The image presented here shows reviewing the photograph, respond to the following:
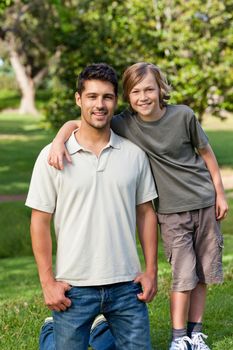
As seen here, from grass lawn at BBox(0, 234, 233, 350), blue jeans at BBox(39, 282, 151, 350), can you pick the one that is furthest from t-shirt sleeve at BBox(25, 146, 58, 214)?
grass lawn at BBox(0, 234, 233, 350)

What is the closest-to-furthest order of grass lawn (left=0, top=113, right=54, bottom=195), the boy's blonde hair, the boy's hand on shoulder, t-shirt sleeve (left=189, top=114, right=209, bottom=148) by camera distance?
the boy's hand on shoulder → the boy's blonde hair → t-shirt sleeve (left=189, top=114, right=209, bottom=148) → grass lawn (left=0, top=113, right=54, bottom=195)

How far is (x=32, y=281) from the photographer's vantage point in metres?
9.31

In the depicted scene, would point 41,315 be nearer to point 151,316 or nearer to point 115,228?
point 151,316

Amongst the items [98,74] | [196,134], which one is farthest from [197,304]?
[98,74]

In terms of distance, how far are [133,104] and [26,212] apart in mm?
9785

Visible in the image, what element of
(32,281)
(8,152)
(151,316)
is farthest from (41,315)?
(8,152)

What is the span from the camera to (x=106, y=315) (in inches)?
165

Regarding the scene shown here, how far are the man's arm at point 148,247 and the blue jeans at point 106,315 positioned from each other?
5 cm

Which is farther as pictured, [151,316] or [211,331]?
[151,316]

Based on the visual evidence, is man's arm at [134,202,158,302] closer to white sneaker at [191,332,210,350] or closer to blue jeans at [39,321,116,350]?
blue jeans at [39,321,116,350]

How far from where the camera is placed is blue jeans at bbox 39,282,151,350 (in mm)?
4070

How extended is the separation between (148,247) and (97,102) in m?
Result: 0.82

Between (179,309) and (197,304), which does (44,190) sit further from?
(197,304)

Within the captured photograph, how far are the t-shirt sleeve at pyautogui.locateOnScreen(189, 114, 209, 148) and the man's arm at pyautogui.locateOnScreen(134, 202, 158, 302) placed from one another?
66 centimetres
